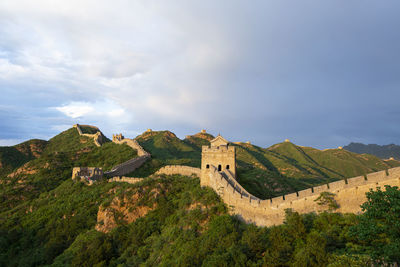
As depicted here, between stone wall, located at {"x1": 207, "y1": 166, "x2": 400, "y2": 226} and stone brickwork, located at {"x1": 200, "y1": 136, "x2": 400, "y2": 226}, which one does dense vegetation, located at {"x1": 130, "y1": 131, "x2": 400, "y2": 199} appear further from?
stone wall, located at {"x1": 207, "y1": 166, "x2": 400, "y2": 226}

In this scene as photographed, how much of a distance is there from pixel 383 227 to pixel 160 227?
65.3 ft

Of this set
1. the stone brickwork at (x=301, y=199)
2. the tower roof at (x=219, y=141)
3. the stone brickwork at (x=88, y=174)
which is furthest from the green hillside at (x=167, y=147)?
the stone brickwork at (x=301, y=199)

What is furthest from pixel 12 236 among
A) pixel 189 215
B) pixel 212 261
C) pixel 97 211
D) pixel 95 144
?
pixel 95 144

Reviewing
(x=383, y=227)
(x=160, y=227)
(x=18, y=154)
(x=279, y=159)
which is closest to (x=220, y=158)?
(x=160, y=227)

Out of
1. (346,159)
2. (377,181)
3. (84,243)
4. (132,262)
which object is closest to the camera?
(377,181)

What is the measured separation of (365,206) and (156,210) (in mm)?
21161

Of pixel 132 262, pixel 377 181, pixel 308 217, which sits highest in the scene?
pixel 377 181

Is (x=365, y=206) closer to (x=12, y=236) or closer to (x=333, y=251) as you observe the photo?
(x=333, y=251)

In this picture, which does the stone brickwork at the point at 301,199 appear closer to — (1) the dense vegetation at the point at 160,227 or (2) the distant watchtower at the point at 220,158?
(1) the dense vegetation at the point at 160,227

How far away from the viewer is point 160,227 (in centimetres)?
2411

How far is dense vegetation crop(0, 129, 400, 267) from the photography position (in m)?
10.0

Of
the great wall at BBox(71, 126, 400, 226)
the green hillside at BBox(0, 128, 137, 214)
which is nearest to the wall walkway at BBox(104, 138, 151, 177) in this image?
the green hillside at BBox(0, 128, 137, 214)

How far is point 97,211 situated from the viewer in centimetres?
2992

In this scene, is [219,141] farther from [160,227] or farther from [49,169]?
[49,169]
